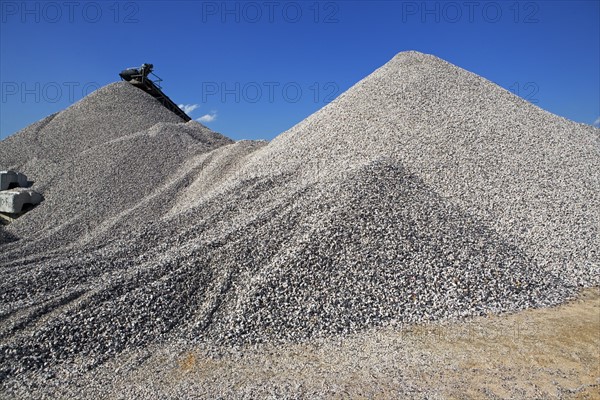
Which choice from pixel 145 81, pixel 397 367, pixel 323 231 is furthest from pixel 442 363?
pixel 145 81

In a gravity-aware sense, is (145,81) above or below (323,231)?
above

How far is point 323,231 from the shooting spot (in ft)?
28.5

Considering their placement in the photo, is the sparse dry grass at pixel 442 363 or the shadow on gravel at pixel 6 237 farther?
the shadow on gravel at pixel 6 237

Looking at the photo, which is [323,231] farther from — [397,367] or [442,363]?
[442,363]

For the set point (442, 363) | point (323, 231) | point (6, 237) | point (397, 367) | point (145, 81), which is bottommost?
point (397, 367)

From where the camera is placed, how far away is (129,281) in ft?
25.6

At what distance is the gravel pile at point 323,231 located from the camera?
7000 millimetres

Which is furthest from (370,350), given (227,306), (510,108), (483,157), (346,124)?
(510,108)

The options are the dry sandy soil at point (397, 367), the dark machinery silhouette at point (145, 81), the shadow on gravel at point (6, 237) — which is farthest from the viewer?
the dark machinery silhouette at point (145, 81)

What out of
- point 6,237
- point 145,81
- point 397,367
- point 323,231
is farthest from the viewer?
point 145,81

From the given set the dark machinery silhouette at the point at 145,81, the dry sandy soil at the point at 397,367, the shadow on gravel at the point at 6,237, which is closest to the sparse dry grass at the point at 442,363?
the dry sandy soil at the point at 397,367

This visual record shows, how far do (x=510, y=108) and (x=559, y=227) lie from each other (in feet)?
22.1

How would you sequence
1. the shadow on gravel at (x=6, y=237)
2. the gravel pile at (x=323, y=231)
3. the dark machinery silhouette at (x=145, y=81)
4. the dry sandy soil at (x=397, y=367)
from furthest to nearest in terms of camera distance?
1. the dark machinery silhouette at (x=145, y=81)
2. the shadow on gravel at (x=6, y=237)
3. the gravel pile at (x=323, y=231)
4. the dry sandy soil at (x=397, y=367)

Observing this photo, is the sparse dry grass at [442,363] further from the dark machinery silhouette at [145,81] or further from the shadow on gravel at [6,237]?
the dark machinery silhouette at [145,81]
